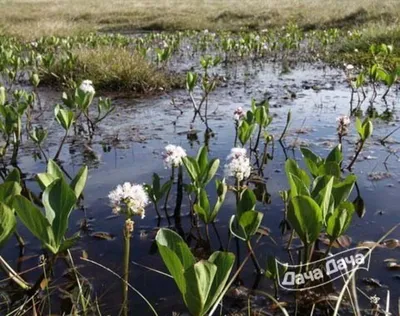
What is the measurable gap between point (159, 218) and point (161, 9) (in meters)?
23.9

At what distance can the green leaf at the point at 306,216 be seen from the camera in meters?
1.81

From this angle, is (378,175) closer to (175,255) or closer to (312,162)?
(312,162)

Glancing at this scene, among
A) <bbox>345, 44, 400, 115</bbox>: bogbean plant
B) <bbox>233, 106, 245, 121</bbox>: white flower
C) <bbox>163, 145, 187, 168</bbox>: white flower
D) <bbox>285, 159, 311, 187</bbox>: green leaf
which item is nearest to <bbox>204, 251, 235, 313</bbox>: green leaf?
<bbox>285, 159, 311, 187</bbox>: green leaf

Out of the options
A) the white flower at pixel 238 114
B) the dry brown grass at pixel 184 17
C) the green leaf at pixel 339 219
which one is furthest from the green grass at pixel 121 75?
the dry brown grass at pixel 184 17

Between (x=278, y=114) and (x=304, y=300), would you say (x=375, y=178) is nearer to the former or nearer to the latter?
(x=304, y=300)

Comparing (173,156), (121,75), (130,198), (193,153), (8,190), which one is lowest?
(193,153)

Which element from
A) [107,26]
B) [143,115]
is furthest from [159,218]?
[107,26]

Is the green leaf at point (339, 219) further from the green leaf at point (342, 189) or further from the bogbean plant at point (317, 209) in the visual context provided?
the green leaf at point (342, 189)

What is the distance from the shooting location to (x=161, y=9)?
2541 centimetres

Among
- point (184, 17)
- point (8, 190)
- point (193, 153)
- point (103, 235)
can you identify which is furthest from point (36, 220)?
point (184, 17)

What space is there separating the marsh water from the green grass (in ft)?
1.06

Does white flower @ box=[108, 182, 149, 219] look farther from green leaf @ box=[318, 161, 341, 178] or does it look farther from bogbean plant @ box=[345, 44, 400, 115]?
bogbean plant @ box=[345, 44, 400, 115]

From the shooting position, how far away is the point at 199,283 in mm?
1349

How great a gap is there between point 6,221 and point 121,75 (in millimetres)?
5396
